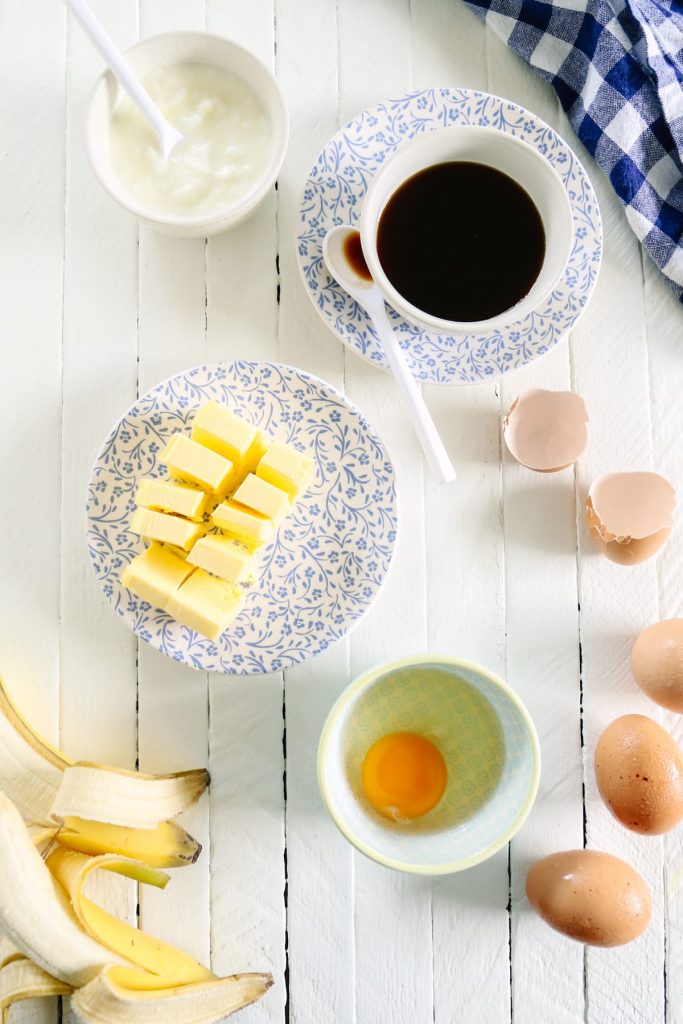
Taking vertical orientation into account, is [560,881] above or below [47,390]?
below

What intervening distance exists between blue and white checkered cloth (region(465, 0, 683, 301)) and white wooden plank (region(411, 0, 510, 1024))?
0.09 m

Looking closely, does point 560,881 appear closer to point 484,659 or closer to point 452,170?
point 484,659

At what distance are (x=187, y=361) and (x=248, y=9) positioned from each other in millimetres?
440

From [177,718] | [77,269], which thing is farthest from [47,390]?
[177,718]

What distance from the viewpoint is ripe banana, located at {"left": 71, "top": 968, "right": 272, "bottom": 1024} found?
867mm

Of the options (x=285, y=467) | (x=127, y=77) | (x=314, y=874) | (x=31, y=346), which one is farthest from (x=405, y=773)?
(x=127, y=77)

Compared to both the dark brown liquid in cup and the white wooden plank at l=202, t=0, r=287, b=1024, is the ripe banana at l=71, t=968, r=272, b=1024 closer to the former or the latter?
the white wooden plank at l=202, t=0, r=287, b=1024

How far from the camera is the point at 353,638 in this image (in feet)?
3.42

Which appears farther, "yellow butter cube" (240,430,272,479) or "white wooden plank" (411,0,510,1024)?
"white wooden plank" (411,0,510,1024)

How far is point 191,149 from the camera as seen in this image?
0.95m

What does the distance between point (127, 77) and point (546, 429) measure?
0.60 meters

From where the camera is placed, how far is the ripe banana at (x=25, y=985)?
0.89 metres

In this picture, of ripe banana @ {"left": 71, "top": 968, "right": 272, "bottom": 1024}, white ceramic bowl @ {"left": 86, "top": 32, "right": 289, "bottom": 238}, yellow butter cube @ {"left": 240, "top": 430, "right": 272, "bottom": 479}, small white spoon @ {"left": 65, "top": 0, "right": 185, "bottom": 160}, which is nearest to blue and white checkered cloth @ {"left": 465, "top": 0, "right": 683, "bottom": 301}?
white ceramic bowl @ {"left": 86, "top": 32, "right": 289, "bottom": 238}

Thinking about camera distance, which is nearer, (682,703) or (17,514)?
(682,703)
